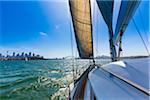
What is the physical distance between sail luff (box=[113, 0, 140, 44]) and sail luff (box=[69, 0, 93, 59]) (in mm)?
2556

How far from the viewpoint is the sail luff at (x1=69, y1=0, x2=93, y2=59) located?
5.27m

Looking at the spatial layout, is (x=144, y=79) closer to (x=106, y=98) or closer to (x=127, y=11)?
(x=106, y=98)

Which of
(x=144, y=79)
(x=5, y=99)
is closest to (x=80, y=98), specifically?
(x=144, y=79)

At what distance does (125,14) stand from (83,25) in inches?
122

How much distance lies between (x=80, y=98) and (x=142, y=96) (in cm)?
215

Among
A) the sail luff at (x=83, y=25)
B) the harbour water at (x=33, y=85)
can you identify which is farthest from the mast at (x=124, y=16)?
the sail luff at (x=83, y=25)

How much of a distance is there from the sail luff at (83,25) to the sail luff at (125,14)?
2556 mm

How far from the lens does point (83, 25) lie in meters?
5.50

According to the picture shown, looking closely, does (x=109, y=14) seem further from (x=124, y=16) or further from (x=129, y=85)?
(x=129, y=85)

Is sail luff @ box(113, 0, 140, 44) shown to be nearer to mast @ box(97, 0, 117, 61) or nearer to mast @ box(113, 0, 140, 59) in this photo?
mast @ box(113, 0, 140, 59)

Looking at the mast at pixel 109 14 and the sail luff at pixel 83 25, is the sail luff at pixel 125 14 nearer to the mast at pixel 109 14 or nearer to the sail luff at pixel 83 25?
the mast at pixel 109 14

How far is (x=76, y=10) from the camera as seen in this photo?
533 cm

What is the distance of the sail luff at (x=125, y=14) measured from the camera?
7.45ft

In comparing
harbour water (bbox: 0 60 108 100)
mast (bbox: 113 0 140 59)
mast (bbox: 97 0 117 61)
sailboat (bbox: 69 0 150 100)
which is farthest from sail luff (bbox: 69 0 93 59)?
mast (bbox: 113 0 140 59)
